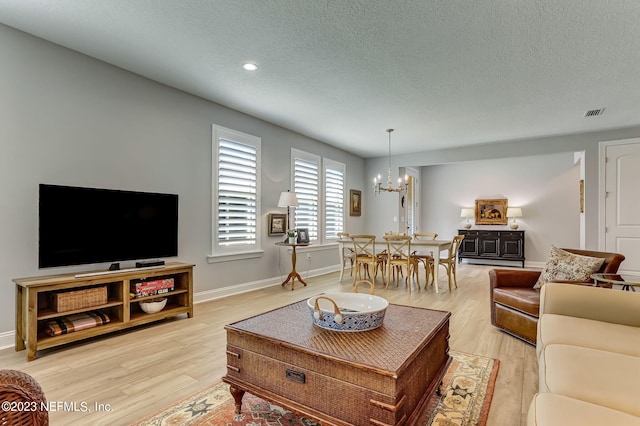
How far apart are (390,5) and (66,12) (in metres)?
2.48

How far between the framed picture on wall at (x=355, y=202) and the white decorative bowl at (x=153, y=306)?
481 cm

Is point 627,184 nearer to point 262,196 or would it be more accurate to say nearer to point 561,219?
point 561,219

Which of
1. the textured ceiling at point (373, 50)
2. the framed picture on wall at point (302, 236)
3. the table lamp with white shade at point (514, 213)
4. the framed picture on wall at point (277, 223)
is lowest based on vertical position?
the framed picture on wall at point (302, 236)

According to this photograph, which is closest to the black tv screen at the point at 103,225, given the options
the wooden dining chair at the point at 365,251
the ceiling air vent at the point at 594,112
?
the wooden dining chair at the point at 365,251

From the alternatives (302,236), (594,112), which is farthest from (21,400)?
(594,112)

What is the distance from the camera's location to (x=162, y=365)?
2.46 metres

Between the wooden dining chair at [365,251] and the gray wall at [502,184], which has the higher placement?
the gray wall at [502,184]

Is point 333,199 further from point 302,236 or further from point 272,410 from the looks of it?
point 272,410

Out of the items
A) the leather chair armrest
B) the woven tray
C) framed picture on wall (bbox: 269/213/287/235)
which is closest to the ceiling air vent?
the leather chair armrest

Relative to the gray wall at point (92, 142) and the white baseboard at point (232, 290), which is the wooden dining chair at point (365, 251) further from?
the gray wall at point (92, 142)

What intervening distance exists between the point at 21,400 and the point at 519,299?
3.29 metres

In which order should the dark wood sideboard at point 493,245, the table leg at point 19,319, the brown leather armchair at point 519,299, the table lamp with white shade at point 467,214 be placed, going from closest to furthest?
the table leg at point 19,319 → the brown leather armchair at point 519,299 → the dark wood sideboard at point 493,245 → the table lamp with white shade at point 467,214

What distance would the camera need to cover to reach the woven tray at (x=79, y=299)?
107 inches

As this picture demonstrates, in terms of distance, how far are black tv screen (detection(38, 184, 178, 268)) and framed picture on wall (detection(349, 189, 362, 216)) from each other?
4.43 meters
